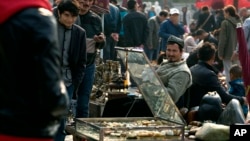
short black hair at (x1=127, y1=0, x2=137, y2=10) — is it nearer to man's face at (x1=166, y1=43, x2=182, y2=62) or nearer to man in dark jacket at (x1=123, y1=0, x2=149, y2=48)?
man in dark jacket at (x1=123, y1=0, x2=149, y2=48)

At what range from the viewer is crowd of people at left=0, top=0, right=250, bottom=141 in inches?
140

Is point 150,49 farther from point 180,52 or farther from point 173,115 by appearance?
point 173,115

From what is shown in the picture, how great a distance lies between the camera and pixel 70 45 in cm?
816

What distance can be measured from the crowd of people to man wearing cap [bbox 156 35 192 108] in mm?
11

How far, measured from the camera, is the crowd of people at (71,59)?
11.7 ft

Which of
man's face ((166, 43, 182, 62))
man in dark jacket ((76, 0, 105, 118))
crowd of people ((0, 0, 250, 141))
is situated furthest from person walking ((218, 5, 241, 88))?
man's face ((166, 43, 182, 62))

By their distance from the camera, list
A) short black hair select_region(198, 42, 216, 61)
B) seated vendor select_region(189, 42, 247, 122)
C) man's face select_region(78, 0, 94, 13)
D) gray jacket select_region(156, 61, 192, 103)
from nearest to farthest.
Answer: gray jacket select_region(156, 61, 192, 103) < seated vendor select_region(189, 42, 247, 122) < man's face select_region(78, 0, 94, 13) < short black hair select_region(198, 42, 216, 61)

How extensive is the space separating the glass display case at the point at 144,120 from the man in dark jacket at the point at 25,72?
312 centimetres

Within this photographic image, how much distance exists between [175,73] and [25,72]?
539cm

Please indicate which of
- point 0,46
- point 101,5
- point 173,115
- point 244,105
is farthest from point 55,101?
point 101,5

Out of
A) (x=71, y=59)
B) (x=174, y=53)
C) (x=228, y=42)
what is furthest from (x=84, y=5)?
(x=228, y=42)

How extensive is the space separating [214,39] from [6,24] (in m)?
14.3

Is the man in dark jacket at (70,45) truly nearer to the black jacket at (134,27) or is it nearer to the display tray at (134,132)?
the display tray at (134,132)

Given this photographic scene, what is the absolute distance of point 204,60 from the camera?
9.93m
